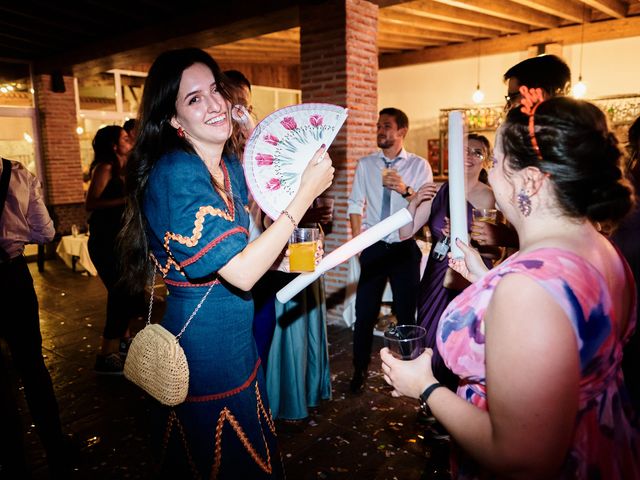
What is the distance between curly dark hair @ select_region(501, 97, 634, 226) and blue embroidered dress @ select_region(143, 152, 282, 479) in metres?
0.82

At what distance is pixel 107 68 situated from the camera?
898 cm

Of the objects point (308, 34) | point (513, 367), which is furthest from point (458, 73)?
point (513, 367)

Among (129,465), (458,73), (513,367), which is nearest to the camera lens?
(513,367)

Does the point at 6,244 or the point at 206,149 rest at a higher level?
the point at 206,149

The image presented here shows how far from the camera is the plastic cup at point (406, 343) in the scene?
1232mm

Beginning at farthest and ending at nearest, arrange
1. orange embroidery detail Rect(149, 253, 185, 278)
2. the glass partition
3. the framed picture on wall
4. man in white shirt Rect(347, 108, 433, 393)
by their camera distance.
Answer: the framed picture on wall
the glass partition
man in white shirt Rect(347, 108, 433, 393)
orange embroidery detail Rect(149, 253, 185, 278)

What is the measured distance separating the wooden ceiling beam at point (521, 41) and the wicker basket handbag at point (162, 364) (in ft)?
30.6

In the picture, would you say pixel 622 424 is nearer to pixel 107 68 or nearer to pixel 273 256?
pixel 273 256

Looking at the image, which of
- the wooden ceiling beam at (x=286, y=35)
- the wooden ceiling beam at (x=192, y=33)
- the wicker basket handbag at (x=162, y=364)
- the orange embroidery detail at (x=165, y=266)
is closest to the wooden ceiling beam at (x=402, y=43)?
the wooden ceiling beam at (x=286, y=35)

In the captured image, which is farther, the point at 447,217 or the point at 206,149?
the point at 447,217

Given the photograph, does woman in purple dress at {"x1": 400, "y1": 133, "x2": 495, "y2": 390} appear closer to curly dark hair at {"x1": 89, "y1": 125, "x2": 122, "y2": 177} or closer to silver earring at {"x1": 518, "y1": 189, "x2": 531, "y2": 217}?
silver earring at {"x1": 518, "y1": 189, "x2": 531, "y2": 217}

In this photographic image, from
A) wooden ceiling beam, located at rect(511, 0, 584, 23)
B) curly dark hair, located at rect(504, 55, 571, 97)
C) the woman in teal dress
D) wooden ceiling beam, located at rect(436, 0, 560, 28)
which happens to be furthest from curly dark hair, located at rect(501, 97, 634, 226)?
wooden ceiling beam, located at rect(511, 0, 584, 23)

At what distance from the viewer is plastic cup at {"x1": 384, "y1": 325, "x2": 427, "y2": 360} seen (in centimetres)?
123

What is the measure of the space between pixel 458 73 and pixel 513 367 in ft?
34.6
